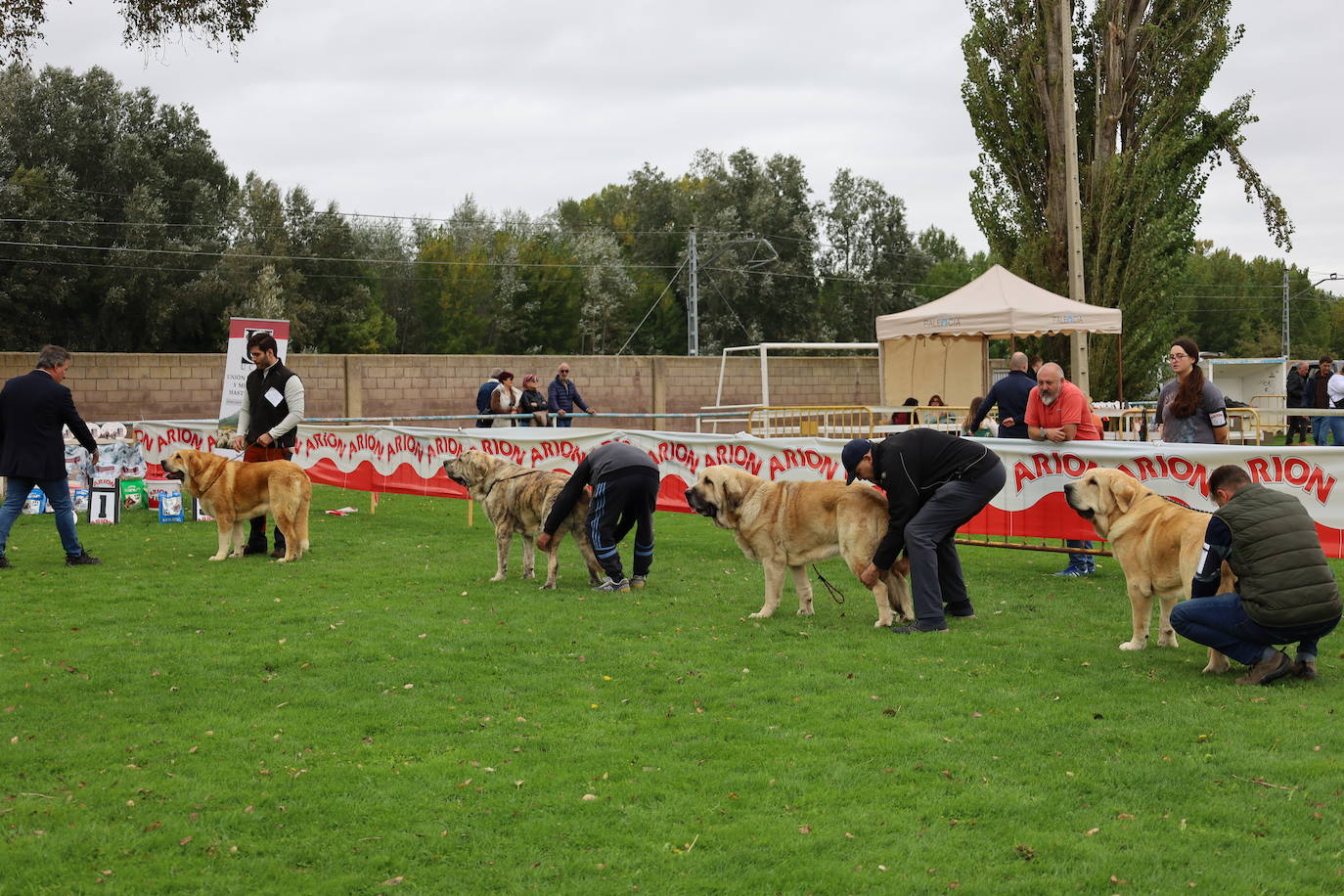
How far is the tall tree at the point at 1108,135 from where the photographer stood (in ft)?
88.2

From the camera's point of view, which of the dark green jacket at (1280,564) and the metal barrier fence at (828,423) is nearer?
the dark green jacket at (1280,564)

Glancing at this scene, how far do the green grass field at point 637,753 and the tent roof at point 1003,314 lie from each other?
35.8 ft

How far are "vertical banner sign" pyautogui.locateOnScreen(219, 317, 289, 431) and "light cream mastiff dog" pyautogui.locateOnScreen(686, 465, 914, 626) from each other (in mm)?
9475

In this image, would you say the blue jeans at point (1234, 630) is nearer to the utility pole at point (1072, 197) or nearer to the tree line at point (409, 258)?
the utility pole at point (1072, 197)

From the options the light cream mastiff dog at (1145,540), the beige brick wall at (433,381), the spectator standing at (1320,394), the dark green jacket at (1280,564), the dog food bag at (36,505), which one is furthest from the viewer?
the beige brick wall at (433,381)

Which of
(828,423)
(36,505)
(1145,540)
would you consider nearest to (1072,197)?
(828,423)

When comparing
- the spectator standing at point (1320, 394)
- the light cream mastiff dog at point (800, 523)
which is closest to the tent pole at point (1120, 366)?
the spectator standing at point (1320, 394)

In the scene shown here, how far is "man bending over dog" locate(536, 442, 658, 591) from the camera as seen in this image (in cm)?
963

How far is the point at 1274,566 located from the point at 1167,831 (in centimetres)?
234

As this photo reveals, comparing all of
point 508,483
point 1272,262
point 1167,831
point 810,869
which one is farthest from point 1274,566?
point 1272,262

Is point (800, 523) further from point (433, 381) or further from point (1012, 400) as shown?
point (433, 381)

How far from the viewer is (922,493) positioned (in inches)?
329

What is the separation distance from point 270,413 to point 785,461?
18.0 ft

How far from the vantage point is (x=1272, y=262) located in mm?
100750
